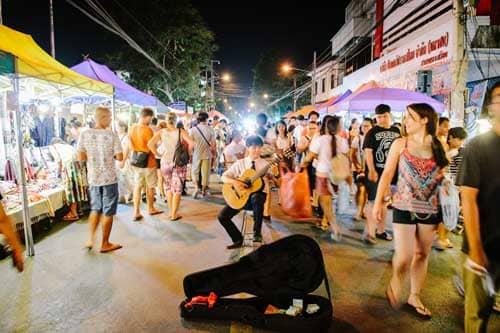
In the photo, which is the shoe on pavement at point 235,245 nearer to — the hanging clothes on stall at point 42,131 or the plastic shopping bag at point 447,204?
the plastic shopping bag at point 447,204

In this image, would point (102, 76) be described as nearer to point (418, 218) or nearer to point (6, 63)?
point (6, 63)

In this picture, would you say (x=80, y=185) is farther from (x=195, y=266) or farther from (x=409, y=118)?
(x=409, y=118)

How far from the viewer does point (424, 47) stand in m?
12.8

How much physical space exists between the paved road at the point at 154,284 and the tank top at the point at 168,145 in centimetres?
161

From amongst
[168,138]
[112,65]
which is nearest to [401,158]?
[168,138]

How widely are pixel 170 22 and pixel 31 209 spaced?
81.7 ft

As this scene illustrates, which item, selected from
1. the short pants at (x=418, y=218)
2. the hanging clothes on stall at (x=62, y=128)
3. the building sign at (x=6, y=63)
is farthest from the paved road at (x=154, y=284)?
the hanging clothes on stall at (x=62, y=128)

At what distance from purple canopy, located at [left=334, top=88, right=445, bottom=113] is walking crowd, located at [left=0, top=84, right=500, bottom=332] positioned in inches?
30.3

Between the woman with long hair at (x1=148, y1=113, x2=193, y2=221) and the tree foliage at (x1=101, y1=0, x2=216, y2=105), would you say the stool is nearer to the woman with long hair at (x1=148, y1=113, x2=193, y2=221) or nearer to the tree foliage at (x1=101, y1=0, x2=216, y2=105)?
the woman with long hair at (x1=148, y1=113, x2=193, y2=221)

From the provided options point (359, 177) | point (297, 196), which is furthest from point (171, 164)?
point (359, 177)

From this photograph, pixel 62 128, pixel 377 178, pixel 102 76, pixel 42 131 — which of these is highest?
pixel 102 76

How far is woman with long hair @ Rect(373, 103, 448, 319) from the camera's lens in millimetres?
3316

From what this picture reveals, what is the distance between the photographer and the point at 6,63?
4742mm

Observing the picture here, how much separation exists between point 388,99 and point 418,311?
7.17 meters
